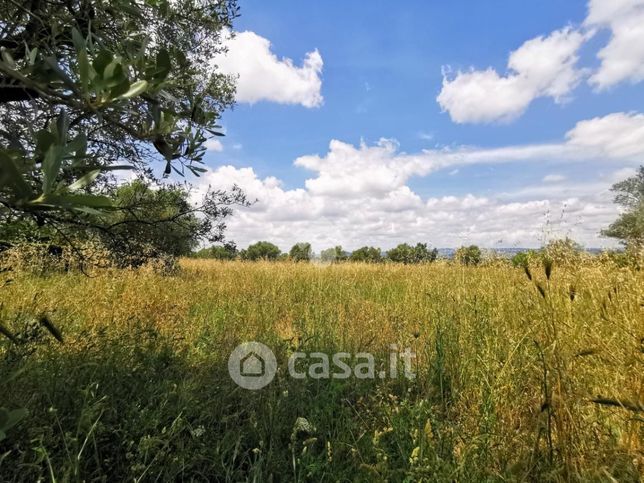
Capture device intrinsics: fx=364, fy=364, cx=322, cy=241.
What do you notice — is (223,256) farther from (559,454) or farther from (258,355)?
(559,454)

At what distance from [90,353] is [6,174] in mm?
2620

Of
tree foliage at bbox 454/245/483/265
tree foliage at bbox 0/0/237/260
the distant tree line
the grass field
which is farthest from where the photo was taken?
the distant tree line

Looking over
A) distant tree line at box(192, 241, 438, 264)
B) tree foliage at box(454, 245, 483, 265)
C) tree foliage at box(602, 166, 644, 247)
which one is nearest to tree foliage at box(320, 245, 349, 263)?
distant tree line at box(192, 241, 438, 264)

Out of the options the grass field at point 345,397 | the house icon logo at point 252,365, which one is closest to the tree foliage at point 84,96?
the grass field at point 345,397

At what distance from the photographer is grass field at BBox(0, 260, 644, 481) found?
1.74m

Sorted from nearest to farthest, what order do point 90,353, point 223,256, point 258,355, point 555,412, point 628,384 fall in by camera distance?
1. point 555,412
2. point 628,384
3. point 90,353
4. point 258,355
5. point 223,256

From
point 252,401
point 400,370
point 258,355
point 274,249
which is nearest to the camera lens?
point 252,401

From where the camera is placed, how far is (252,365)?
3.02 metres

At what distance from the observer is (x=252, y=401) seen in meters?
2.48

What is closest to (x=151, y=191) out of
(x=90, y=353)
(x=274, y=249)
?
(x=90, y=353)

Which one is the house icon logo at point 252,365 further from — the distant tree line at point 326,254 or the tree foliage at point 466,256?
the tree foliage at point 466,256

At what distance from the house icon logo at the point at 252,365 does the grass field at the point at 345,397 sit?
0.26 ft

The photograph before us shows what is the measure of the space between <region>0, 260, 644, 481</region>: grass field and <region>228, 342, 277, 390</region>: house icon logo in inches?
3.1

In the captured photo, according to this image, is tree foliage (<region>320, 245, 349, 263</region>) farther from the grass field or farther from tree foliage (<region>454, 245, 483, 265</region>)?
the grass field
